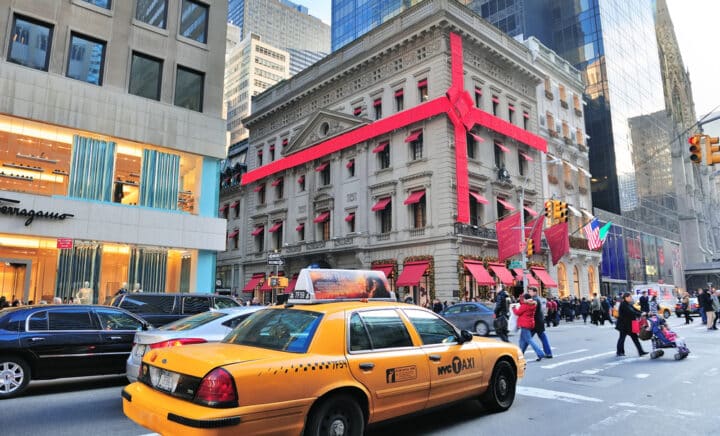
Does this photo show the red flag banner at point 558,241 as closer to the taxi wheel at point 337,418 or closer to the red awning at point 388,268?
the red awning at point 388,268

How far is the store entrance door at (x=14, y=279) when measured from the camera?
16438mm

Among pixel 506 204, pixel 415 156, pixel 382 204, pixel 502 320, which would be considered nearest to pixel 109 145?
pixel 502 320

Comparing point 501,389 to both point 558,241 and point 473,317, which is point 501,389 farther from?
point 558,241

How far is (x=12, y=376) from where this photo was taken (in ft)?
25.5

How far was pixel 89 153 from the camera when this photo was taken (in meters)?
→ 18.0

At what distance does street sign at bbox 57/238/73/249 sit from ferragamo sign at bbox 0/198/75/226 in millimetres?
771

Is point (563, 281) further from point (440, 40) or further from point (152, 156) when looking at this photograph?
point (152, 156)

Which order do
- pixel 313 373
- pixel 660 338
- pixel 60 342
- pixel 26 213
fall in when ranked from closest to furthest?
pixel 313 373
pixel 60 342
pixel 660 338
pixel 26 213

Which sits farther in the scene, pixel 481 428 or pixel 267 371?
pixel 481 428

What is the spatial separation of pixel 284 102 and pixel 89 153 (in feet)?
85.5

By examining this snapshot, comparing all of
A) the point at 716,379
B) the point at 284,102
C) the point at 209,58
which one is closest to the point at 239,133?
the point at 284,102

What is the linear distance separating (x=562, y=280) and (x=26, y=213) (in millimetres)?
35597

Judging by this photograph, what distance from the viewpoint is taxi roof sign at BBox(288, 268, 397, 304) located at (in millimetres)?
6848

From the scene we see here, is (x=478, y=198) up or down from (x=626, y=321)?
up
